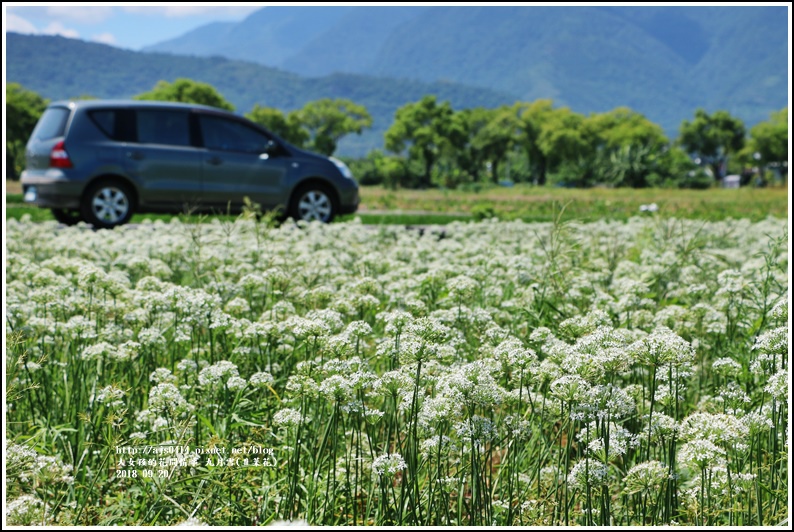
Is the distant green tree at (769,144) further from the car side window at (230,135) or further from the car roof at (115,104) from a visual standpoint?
the car roof at (115,104)

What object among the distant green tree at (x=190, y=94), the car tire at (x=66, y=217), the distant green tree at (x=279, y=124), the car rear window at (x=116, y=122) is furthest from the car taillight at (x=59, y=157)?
the distant green tree at (x=279, y=124)

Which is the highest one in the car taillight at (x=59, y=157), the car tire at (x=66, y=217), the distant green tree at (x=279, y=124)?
the distant green tree at (x=279, y=124)

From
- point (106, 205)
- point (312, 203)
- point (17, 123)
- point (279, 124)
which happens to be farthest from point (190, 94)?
point (106, 205)

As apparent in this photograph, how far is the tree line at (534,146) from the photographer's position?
56438 millimetres

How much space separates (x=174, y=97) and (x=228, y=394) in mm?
92961

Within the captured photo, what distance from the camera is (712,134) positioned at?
9738 cm

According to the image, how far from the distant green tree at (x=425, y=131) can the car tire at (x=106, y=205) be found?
54.9 meters

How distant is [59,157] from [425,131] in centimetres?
6541

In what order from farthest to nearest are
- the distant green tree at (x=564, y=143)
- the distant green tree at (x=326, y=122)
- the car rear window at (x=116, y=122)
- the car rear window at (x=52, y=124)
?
1. the distant green tree at (x=326, y=122)
2. the distant green tree at (x=564, y=143)
3. the car rear window at (x=116, y=122)
4. the car rear window at (x=52, y=124)

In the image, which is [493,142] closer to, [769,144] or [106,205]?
[769,144]

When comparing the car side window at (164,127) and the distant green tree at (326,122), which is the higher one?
the distant green tree at (326,122)

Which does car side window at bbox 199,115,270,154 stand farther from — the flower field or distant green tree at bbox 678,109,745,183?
distant green tree at bbox 678,109,745,183

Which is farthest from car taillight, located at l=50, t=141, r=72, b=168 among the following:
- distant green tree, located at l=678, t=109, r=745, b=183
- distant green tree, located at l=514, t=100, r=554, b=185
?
distant green tree, located at l=678, t=109, r=745, b=183

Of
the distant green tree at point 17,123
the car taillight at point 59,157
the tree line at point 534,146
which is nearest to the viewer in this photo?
the car taillight at point 59,157
